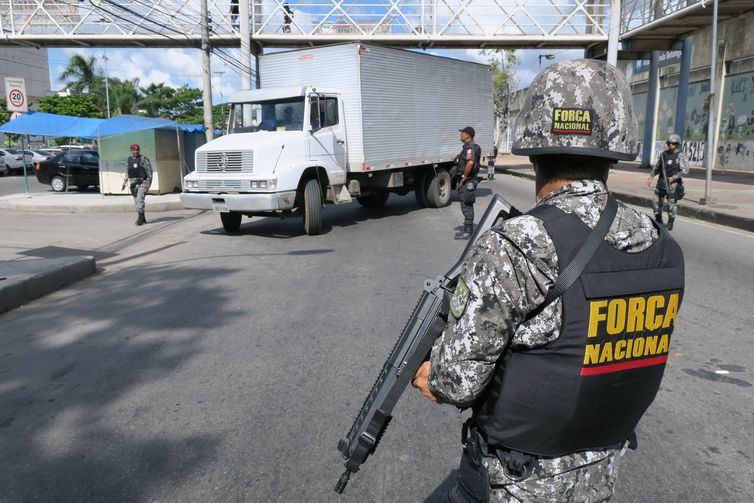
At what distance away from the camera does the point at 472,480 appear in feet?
5.09

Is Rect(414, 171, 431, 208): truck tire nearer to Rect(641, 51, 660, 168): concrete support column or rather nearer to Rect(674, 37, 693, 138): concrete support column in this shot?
Rect(674, 37, 693, 138): concrete support column

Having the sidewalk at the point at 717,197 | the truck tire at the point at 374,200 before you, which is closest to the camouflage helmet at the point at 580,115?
the sidewalk at the point at 717,197

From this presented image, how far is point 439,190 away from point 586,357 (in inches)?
528

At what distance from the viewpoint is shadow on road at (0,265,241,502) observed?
282 centimetres

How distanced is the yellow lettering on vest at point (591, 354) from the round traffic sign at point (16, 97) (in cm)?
1738

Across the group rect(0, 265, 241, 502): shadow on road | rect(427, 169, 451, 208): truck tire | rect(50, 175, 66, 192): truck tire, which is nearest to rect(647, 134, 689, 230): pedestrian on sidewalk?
rect(427, 169, 451, 208): truck tire

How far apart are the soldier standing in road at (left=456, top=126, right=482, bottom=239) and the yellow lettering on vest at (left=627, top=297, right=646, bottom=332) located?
27.7ft

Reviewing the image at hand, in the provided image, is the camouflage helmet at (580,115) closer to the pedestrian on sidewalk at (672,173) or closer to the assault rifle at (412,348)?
the assault rifle at (412,348)

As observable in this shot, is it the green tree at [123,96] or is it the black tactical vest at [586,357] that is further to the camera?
the green tree at [123,96]

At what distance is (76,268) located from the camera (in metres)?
7.25

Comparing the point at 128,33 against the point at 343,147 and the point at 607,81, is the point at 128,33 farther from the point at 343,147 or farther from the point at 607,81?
the point at 607,81

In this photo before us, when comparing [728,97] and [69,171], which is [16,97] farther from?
A: [728,97]

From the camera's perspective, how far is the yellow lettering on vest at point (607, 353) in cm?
139

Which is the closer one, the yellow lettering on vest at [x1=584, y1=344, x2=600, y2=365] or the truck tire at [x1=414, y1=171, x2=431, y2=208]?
the yellow lettering on vest at [x1=584, y1=344, x2=600, y2=365]
